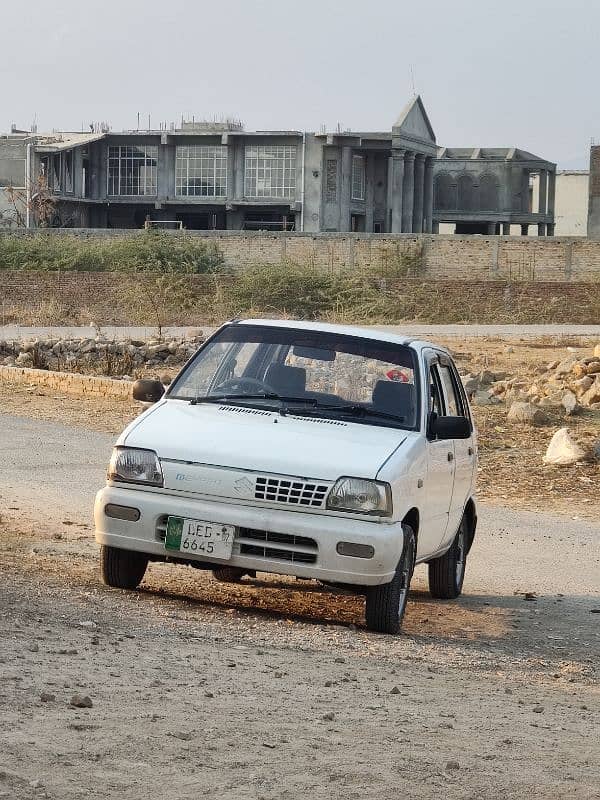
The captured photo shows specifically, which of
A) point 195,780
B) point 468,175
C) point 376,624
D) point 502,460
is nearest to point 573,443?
point 502,460

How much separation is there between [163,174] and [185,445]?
85632 mm

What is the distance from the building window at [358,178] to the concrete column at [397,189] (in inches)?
76.2

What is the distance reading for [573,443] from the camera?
57.2ft

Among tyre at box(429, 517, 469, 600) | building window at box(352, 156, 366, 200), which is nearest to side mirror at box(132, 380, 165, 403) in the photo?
tyre at box(429, 517, 469, 600)

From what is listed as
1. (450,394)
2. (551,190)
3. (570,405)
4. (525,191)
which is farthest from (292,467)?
(551,190)

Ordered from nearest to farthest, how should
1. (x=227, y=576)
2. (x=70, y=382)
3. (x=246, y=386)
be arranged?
(x=246, y=386) → (x=227, y=576) → (x=70, y=382)

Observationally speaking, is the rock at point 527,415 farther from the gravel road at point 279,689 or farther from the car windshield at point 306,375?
the car windshield at point 306,375

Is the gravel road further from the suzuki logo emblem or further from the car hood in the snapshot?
the car hood

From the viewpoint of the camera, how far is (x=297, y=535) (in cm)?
768

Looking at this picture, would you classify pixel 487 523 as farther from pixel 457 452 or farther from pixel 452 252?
pixel 452 252

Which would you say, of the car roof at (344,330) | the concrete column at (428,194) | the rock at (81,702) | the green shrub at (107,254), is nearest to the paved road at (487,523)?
the car roof at (344,330)

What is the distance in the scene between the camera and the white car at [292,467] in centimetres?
773

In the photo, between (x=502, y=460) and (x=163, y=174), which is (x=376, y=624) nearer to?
(x=502, y=460)

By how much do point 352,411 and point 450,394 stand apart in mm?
1448
